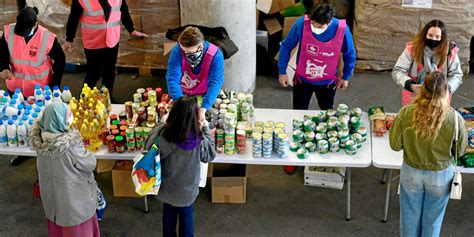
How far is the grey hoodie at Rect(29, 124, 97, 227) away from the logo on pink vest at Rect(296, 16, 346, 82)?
1.95 metres

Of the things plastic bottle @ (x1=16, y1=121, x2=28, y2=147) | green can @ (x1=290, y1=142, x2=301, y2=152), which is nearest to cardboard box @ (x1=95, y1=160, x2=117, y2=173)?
plastic bottle @ (x1=16, y1=121, x2=28, y2=147)

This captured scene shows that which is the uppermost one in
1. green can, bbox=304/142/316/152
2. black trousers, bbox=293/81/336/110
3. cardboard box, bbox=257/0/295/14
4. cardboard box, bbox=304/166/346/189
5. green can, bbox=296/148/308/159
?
cardboard box, bbox=257/0/295/14

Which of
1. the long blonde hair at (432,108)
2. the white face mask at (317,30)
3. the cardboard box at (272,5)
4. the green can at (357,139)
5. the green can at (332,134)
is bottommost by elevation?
the green can at (357,139)

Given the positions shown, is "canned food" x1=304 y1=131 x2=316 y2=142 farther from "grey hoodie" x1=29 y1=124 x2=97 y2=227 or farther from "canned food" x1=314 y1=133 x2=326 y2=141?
"grey hoodie" x1=29 y1=124 x2=97 y2=227

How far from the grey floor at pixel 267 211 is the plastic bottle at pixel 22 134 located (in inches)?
27.1

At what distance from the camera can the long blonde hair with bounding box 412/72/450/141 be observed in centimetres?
333

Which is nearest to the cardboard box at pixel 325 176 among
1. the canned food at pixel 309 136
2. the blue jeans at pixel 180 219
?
the canned food at pixel 309 136

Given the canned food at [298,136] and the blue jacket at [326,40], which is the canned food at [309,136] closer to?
the canned food at [298,136]

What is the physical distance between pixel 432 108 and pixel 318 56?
1.46 metres

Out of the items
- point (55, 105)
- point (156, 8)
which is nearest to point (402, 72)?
point (55, 105)

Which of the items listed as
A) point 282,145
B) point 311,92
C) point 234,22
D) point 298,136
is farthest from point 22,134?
point 234,22

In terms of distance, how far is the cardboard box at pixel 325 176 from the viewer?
483cm

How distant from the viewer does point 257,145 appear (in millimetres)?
4078

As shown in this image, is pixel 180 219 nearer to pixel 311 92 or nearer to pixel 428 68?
pixel 311 92
